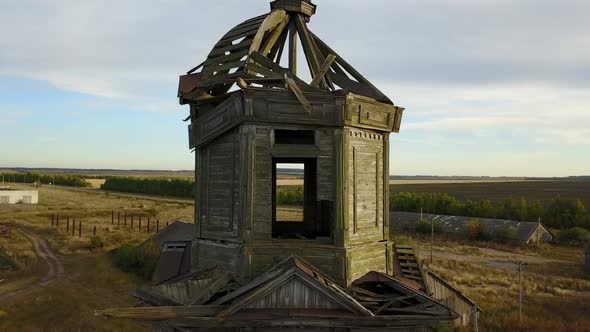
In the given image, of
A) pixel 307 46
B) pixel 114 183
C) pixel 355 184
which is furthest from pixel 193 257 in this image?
pixel 114 183

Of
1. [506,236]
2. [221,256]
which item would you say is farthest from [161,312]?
[506,236]

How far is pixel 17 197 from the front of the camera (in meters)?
72.4

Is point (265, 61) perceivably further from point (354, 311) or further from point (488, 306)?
point (488, 306)

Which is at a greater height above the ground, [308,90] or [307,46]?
Answer: [307,46]

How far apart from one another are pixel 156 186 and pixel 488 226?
9170cm

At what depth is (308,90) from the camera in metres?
8.55

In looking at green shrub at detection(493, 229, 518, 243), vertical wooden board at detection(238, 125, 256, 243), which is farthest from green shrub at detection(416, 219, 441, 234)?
vertical wooden board at detection(238, 125, 256, 243)

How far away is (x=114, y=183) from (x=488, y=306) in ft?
422

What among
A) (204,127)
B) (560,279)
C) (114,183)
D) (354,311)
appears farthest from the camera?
(114,183)

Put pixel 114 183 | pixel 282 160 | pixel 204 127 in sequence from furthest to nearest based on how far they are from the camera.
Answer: pixel 114 183 < pixel 282 160 < pixel 204 127

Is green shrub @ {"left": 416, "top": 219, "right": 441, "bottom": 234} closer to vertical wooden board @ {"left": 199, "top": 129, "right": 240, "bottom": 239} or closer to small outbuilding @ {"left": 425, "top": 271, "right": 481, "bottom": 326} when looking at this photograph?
small outbuilding @ {"left": 425, "top": 271, "right": 481, "bottom": 326}

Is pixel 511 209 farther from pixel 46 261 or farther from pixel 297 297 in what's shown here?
pixel 297 297

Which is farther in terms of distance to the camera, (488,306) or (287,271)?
(488,306)

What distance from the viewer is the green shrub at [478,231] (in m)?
54.7
